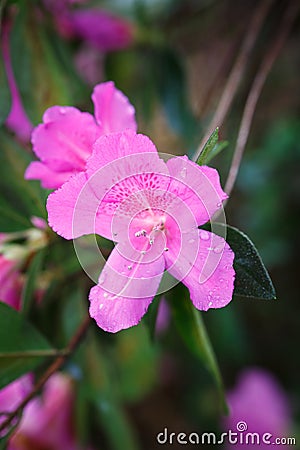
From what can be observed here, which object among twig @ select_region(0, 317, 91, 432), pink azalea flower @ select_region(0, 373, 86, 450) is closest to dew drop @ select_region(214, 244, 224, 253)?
twig @ select_region(0, 317, 91, 432)

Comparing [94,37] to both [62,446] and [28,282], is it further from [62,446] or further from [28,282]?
[62,446]

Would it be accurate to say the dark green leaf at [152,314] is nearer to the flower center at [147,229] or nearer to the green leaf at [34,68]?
the flower center at [147,229]

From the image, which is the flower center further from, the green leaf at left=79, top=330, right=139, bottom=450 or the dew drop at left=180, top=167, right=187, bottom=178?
the green leaf at left=79, top=330, right=139, bottom=450

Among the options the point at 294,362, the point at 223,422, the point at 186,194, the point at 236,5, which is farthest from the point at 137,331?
the point at 186,194

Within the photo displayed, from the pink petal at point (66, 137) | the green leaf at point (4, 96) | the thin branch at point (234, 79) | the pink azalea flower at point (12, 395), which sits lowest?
the pink azalea flower at point (12, 395)

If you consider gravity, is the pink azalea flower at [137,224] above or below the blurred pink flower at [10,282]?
above

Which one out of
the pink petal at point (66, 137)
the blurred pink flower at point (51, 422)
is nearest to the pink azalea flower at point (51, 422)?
the blurred pink flower at point (51, 422)
